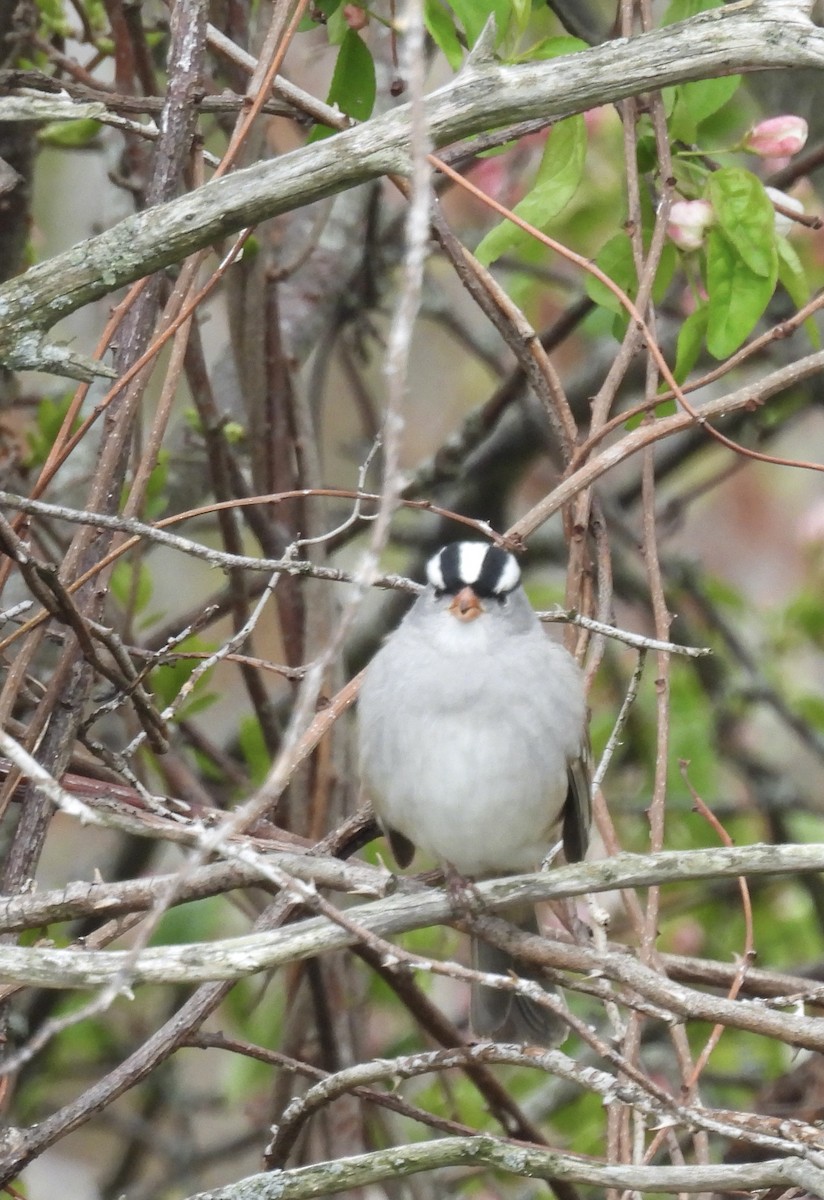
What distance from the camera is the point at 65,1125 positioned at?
2.04 meters

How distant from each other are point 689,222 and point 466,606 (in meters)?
0.74

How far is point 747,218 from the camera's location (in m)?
2.37

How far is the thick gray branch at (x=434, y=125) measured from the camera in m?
1.85

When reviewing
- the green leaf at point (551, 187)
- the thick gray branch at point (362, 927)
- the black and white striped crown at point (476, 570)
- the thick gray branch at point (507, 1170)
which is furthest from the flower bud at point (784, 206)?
the thick gray branch at point (507, 1170)

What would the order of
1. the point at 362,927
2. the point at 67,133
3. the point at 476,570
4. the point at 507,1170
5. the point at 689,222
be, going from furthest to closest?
the point at 67,133, the point at 476,570, the point at 689,222, the point at 507,1170, the point at 362,927

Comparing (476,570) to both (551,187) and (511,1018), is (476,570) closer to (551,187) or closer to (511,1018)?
(551,187)

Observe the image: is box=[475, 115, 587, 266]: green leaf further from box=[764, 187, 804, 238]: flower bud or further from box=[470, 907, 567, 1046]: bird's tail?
box=[470, 907, 567, 1046]: bird's tail

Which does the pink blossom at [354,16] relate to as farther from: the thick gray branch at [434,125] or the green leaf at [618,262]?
the thick gray branch at [434,125]

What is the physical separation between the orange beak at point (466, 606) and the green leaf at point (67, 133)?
4.46 feet

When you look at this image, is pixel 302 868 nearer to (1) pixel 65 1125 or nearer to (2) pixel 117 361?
(1) pixel 65 1125

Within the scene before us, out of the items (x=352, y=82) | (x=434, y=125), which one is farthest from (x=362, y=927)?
(x=352, y=82)

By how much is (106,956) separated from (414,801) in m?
0.88

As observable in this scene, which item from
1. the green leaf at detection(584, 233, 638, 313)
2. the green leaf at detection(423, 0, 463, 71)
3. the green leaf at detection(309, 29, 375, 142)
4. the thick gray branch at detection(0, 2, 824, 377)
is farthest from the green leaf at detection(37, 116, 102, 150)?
the thick gray branch at detection(0, 2, 824, 377)

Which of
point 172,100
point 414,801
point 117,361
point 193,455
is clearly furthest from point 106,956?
point 193,455
